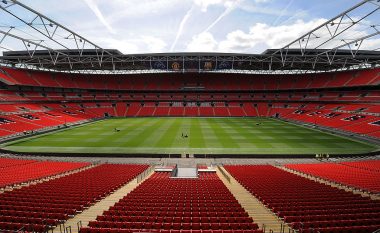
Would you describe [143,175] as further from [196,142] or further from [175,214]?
[196,142]

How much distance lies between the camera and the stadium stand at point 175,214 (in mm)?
8062

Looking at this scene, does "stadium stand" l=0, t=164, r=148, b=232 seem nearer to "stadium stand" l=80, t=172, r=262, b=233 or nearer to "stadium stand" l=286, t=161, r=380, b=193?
"stadium stand" l=80, t=172, r=262, b=233

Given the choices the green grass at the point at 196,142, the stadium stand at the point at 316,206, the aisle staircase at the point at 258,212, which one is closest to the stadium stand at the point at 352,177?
the stadium stand at the point at 316,206

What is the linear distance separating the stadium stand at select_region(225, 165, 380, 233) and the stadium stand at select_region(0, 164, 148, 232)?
8908mm

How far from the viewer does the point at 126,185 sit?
1606 cm

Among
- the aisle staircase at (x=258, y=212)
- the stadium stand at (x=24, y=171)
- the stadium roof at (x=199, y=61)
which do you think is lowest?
the stadium stand at (x=24, y=171)

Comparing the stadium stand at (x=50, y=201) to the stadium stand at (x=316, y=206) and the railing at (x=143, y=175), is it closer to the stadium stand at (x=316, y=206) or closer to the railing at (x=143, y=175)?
the railing at (x=143, y=175)

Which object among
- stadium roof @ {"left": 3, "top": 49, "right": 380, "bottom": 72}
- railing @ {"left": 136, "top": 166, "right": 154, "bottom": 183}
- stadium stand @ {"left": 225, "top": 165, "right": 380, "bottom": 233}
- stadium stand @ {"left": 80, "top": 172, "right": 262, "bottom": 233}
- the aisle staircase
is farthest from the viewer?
stadium roof @ {"left": 3, "top": 49, "right": 380, "bottom": 72}

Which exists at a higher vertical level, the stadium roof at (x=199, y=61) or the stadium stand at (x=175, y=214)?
the stadium roof at (x=199, y=61)

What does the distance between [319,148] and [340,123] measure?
18.0 meters

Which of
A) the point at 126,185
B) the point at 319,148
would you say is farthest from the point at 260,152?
the point at 126,185

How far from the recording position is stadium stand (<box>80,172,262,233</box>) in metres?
8.06

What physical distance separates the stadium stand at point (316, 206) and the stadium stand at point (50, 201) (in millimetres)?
8908

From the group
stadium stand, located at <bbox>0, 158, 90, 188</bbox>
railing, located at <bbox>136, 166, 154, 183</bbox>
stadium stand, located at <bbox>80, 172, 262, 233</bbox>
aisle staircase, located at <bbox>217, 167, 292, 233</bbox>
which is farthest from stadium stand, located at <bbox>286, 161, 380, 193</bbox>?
stadium stand, located at <bbox>0, 158, 90, 188</bbox>
